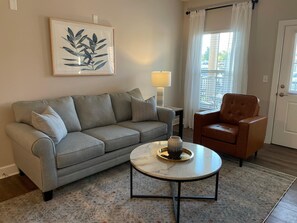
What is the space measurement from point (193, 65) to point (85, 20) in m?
2.31

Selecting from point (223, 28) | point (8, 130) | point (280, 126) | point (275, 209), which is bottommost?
point (275, 209)

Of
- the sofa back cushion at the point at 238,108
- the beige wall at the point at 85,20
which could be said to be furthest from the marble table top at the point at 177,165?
the beige wall at the point at 85,20

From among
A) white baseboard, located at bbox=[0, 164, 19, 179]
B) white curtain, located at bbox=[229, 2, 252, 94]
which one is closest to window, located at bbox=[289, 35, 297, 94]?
white curtain, located at bbox=[229, 2, 252, 94]

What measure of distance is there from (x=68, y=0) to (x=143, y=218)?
280 centimetres

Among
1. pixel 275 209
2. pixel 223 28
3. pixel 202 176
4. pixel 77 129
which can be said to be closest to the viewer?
pixel 202 176

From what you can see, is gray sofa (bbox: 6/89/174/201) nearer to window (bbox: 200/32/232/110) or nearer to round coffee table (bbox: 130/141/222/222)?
round coffee table (bbox: 130/141/222/222)

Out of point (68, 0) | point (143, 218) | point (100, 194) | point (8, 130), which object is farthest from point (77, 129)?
point (68, 0)

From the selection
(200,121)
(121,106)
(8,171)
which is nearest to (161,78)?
(121,106)

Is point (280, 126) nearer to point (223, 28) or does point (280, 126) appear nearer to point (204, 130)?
point (204, 130)

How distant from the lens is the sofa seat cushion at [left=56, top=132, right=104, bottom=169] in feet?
7.17

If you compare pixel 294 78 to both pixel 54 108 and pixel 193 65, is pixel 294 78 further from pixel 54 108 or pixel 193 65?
pixel 54 108

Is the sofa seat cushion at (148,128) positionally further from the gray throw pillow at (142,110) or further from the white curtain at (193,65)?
the white curtain at (193,65)

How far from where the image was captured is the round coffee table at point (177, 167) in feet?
5.77

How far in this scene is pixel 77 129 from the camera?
2838mm
